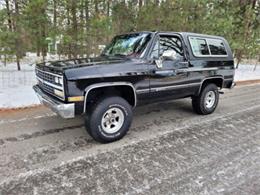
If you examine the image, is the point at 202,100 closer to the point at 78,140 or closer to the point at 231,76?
the point at 231,76

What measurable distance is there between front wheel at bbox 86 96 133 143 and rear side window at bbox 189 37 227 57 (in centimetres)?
222

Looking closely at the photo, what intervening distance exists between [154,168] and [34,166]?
1.63 meters

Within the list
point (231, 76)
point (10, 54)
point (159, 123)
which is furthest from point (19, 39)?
point (231, 76)

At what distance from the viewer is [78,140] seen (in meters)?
3.96

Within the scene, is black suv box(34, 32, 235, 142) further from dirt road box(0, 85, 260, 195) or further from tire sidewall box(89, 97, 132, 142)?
dirt road box(0, 85, 260, 195)

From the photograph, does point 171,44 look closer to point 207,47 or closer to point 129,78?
point 207,47

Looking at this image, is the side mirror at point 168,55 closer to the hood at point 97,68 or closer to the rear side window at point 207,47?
the hood at point 97,68

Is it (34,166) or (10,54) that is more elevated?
(10,54)

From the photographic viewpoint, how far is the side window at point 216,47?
545 centimetres

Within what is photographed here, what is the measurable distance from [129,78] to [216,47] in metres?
2.88

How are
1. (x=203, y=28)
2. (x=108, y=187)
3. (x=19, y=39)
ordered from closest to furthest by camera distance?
1. (x=108, y=187)
2. (x=19, y=39)
3. (x=203, y=28)

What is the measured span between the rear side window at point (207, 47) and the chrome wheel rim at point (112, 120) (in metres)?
2.31

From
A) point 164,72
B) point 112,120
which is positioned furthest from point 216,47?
point 112,120

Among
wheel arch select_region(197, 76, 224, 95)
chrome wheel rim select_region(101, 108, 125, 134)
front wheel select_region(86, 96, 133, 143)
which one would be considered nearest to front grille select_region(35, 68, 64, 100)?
front wheel select_region(86, 96, 133, 143)
